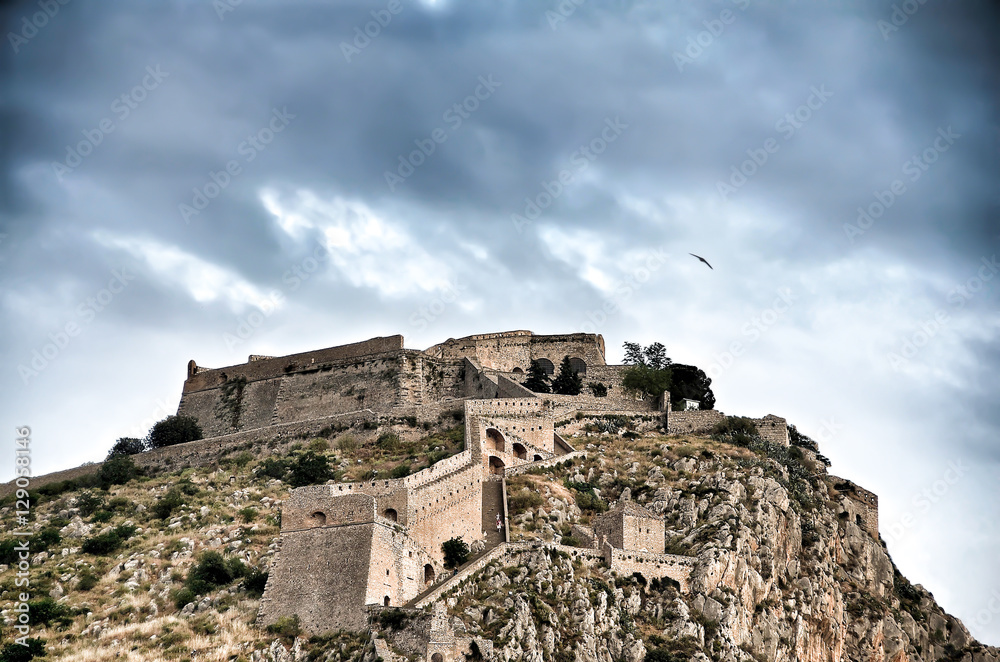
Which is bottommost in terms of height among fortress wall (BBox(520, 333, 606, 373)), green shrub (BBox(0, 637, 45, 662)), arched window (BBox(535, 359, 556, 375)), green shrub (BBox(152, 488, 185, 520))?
green shrub (BBox(0, 637, 45, 662))

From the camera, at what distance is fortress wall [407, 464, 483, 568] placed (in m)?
50.5

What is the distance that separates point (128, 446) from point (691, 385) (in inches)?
1470

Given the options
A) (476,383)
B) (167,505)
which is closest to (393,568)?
(167,505)

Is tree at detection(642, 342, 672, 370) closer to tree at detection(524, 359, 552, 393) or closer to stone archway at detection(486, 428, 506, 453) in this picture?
tree at detection(524, 359, 552, 393)

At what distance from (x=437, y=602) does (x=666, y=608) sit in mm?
10489

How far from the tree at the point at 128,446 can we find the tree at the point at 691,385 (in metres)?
35.0

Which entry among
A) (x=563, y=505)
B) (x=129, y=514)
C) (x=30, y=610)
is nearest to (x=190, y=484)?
(x=129, y=514)

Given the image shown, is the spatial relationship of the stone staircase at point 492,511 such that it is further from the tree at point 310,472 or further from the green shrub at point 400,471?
the tree at point 310,472

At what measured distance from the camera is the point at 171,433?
78.8 m

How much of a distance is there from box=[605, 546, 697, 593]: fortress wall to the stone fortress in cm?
6

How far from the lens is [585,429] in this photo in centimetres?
6875

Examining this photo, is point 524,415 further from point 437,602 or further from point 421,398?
point 437,602

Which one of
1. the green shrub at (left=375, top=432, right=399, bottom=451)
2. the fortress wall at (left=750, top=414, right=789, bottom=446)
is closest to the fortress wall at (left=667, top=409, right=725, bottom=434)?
the fortress wall at (left=750, top=414, right=789, bottom=446)

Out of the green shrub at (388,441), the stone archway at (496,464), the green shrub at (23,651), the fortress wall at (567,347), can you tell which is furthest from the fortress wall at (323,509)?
the fortress wall at (567,347)
